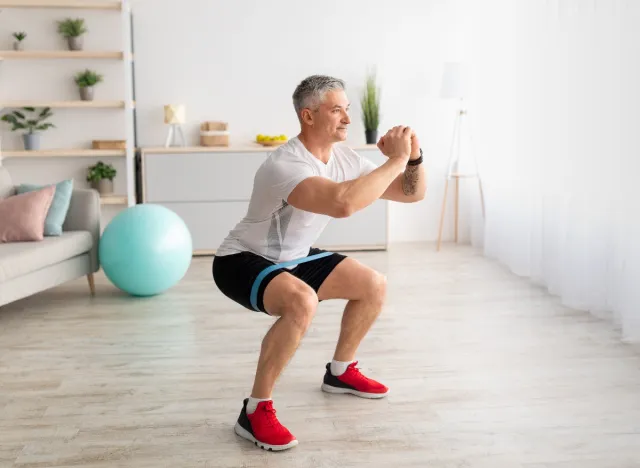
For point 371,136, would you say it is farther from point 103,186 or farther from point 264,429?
point 264,429

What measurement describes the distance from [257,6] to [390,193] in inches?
144

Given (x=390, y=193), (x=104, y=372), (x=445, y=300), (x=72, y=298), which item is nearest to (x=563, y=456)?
(x=390, y=193)

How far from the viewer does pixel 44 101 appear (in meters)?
6.06

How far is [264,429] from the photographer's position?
269cm

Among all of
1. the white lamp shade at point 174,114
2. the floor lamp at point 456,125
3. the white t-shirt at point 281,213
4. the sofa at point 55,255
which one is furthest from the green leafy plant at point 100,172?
the white t-shirt at point 281,213

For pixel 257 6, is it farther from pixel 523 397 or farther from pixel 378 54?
pixel 523 397

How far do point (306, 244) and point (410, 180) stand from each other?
1.42 ft

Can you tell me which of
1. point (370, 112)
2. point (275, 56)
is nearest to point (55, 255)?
point (275, 56)

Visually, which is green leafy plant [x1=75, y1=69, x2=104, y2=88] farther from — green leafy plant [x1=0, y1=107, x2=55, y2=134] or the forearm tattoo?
the forearm tattoo

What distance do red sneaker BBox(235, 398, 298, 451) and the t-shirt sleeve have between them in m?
0.69

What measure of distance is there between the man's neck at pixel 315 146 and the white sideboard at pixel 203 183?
10.2ft

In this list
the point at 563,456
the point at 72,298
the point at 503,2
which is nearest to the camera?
the point at 563,456

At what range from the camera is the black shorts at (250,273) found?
2.78 metres

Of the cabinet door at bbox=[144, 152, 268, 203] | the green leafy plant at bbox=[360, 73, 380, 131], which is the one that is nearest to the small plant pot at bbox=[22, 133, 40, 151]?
the cabinet door at bbox=[144, 152, 268, 203]
